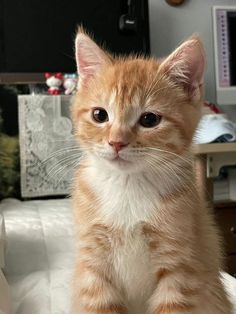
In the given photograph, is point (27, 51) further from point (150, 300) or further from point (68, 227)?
point (150, 300)

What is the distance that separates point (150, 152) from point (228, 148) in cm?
85

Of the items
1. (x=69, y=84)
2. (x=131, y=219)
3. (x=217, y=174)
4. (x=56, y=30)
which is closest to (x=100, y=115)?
(x=131, y=219)

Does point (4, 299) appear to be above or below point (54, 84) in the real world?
below

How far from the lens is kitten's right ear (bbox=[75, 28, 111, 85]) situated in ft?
2.52

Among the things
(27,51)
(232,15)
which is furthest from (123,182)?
(232,15)

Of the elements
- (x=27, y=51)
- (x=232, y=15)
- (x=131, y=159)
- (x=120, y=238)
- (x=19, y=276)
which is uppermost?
(x=232, y=15)

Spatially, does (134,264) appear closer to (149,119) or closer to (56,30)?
(149,119)

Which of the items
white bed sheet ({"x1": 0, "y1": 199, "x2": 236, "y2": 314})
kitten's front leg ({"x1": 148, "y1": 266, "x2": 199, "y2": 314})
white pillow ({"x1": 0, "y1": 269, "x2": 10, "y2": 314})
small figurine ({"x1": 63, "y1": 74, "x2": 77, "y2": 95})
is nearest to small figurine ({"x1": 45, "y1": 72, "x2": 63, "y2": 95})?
small figurine ({"x1": 63, "y1": 74, "x2": 77, "y2": 95})

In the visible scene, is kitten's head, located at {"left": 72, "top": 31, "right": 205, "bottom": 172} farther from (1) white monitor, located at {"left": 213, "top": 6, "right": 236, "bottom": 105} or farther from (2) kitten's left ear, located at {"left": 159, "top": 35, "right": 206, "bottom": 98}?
(1) white monitor, located at {"left": 213, "top": 6, "right": 236, "bottom": 105}

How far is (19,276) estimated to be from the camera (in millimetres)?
1006

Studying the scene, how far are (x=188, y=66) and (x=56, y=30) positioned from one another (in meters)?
1.34

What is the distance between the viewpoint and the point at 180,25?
2.18m

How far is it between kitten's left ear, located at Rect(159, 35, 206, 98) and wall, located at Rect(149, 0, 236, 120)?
4.73 feet

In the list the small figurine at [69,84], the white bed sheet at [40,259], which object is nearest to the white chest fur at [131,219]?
the white bed sheet at [40,259]
